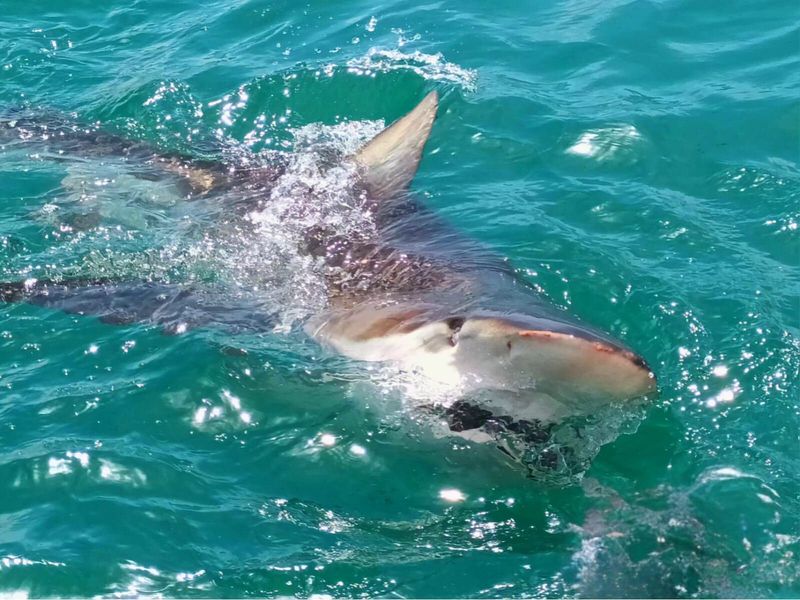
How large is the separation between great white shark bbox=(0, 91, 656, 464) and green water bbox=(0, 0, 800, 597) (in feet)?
0.57

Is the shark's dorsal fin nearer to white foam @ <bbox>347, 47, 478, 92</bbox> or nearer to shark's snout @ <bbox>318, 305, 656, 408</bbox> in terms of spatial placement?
white foam @ <bbox>347, 47, 478, 92</bbox>

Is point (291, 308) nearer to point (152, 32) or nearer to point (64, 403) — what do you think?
point (64, 403)

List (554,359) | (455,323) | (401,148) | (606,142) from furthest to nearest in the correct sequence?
(606,142) → (401,148) → (455,323) → (554,359)

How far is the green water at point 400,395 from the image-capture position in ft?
10.9

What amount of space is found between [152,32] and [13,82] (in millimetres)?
1606

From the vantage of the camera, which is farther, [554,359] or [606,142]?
[606,142]

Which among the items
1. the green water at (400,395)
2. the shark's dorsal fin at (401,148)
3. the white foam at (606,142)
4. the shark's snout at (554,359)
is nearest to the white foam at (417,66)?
the green water at (400,395)

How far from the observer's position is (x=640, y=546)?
3.25 meters

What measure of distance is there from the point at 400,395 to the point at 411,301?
Answer: 0.43 meters

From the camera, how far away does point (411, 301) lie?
3857 mm

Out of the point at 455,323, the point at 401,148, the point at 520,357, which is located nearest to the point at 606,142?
the point at 401,148

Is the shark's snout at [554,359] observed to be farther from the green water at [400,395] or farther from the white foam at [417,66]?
the white foam at [417,66]

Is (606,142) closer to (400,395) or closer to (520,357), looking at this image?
(400,395)

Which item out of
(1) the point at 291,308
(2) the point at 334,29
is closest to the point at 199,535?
(1) the point at 291,308
